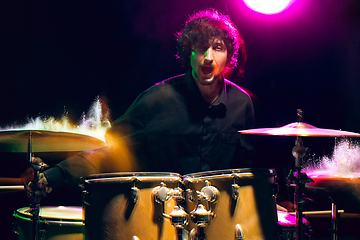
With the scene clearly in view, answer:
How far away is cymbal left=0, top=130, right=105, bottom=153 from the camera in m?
1.39

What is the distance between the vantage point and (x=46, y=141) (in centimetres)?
159

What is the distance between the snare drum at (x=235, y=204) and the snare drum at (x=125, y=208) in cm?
16

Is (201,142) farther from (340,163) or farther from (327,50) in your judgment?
(327,50)

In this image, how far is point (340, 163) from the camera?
96.8 inches

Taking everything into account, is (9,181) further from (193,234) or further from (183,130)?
(193,234)

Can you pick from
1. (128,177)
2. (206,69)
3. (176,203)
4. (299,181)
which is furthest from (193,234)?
(206,69)

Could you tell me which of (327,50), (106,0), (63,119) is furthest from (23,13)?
(327,50)

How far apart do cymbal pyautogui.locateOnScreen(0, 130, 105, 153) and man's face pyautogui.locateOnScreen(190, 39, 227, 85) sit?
2.75ft

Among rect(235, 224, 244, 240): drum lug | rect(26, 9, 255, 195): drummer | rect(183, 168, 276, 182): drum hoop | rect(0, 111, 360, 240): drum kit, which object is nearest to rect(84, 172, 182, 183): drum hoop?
rect(0, 111, 360, 240): drum kit

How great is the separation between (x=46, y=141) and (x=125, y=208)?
2.11 ft

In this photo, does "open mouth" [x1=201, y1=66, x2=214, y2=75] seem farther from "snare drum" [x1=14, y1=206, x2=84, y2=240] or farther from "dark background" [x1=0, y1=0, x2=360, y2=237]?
"snare drum" [x1=14, y1=206, x2=84, y2=240]

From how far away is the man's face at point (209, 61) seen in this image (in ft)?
6.62

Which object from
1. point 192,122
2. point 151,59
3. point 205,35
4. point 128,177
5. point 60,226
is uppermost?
point 205,35

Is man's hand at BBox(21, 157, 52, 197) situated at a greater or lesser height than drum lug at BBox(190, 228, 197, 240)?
greater
